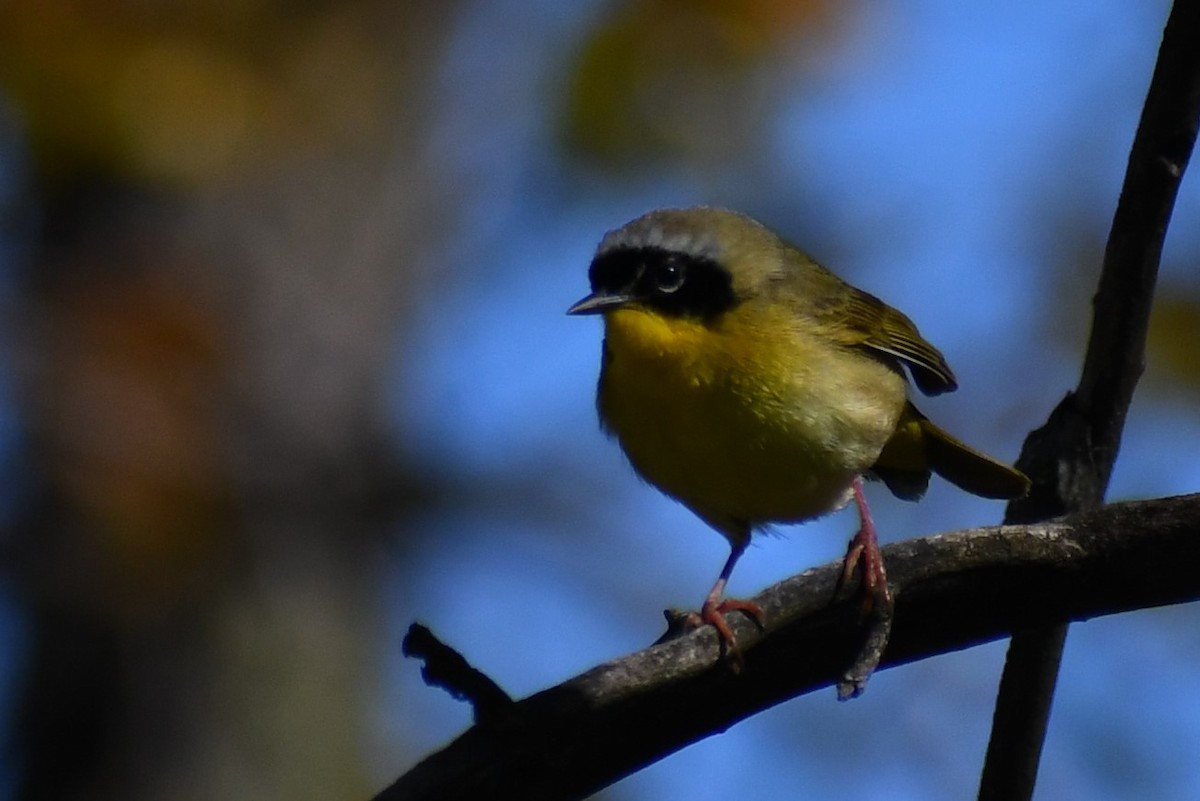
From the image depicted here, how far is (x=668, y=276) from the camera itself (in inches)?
178

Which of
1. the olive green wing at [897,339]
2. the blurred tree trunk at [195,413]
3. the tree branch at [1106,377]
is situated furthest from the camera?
the blurred tree trunk at [195,413]

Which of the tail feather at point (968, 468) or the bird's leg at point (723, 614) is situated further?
the tail feather at point (968, 468)

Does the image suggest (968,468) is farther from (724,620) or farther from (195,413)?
(195,413)

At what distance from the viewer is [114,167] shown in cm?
570

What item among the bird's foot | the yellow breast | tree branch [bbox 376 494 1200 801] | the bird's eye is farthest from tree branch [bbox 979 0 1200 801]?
the bird's eye

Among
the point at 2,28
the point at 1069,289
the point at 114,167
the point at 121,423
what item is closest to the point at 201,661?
the point at 121,423

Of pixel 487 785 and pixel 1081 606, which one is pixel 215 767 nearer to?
pixel 487 785

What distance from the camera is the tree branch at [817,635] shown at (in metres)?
2.86

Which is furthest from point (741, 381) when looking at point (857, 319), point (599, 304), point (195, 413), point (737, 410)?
point (195, 413)

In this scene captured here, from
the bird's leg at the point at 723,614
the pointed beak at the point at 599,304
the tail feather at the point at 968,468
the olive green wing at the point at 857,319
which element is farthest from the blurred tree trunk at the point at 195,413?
the bird's leg at the point at 723,614

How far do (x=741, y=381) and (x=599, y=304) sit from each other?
509 millimetres

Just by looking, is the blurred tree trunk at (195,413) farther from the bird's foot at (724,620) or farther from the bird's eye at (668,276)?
the bird's foot at (724,620)

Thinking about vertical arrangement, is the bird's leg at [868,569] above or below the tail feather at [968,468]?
below

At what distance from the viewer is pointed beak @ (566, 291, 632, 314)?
436 cm
